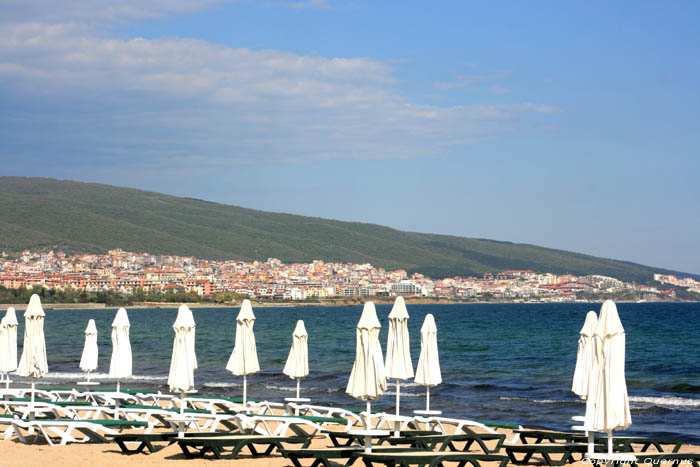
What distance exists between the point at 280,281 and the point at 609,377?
141 meters

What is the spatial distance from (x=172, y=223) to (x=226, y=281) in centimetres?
2700

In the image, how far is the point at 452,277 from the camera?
174m

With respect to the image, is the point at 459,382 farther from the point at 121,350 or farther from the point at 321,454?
the point at 321,454

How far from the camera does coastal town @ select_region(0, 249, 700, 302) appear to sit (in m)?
128

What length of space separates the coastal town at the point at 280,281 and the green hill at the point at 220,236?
186 inches

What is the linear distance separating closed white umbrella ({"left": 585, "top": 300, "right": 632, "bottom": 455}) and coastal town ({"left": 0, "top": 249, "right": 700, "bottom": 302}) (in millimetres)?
120128

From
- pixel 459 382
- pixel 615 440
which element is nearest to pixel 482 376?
pixel 459 382

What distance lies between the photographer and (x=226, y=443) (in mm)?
10266

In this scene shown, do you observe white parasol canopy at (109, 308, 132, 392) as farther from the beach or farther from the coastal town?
the coastal town

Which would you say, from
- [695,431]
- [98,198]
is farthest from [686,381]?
[98,198]

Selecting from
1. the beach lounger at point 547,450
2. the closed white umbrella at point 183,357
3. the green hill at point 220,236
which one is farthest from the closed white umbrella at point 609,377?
the green hill at point 220,236

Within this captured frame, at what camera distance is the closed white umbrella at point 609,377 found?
26.3 feet

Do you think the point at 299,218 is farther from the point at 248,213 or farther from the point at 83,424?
the point at 83,424

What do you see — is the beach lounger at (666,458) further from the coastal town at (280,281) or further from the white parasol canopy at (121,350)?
the coastal town at (280,281)
